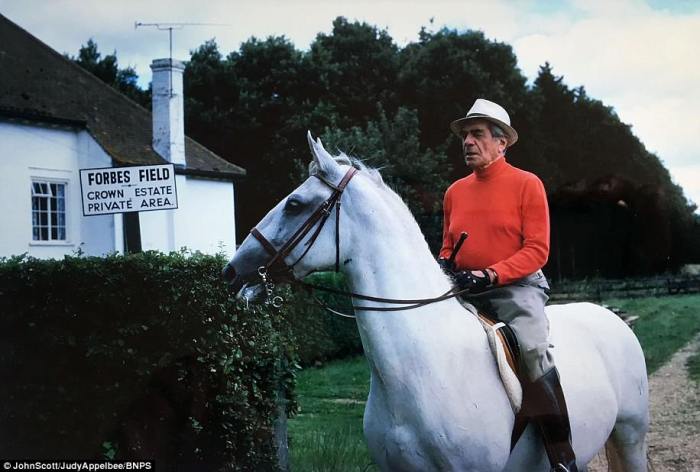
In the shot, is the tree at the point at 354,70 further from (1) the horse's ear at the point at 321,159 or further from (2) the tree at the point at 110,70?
(1) the horse's ear at the point at 321,159

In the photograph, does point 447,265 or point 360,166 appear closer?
point 360,166

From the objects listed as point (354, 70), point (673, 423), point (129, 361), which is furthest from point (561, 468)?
point (354, 70)

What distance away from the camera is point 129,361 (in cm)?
607

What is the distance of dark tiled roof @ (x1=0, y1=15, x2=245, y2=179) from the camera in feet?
63.0

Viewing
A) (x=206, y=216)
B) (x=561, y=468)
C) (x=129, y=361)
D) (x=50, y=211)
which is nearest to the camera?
(x=561, y=468)

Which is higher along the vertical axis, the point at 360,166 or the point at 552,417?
the point at 360,166

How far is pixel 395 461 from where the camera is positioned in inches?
155

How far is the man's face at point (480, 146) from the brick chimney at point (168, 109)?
17.2m

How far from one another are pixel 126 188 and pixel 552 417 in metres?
4.45

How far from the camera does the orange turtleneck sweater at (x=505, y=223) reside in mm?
4289

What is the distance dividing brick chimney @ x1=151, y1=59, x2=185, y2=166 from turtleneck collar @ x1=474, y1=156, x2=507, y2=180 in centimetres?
1726

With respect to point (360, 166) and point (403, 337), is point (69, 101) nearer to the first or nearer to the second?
point (360, 166)

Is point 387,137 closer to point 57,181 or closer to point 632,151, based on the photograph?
point 57,181

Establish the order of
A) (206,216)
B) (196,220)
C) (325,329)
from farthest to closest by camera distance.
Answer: (206,216), (196,220), (325,329)
